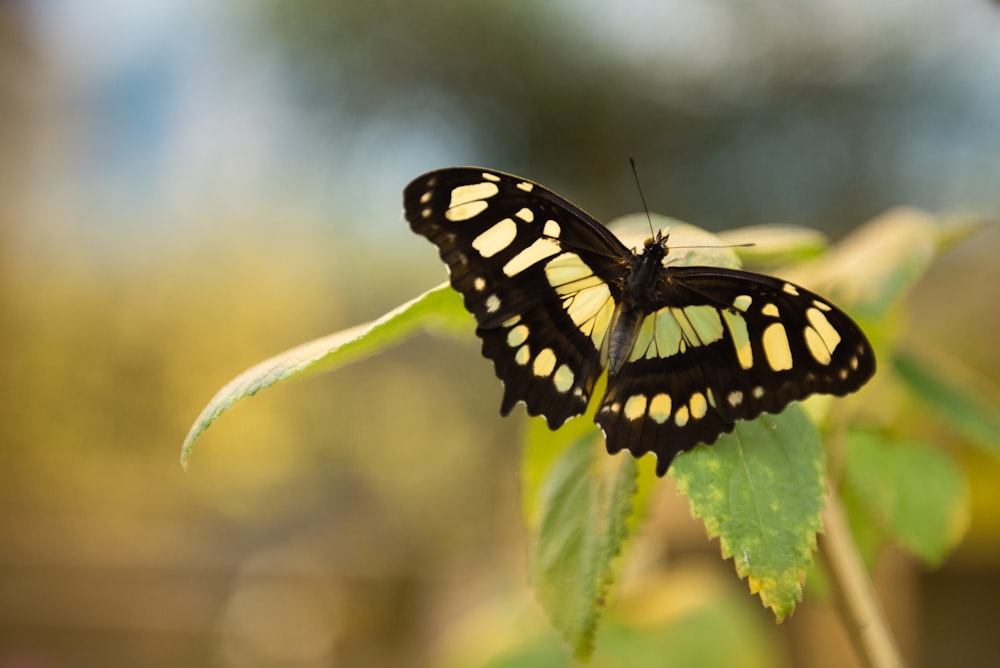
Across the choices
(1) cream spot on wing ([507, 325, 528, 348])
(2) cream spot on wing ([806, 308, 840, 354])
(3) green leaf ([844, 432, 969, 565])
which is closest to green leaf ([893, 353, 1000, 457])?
(3) green leaf ([844, 432, 969, 565])

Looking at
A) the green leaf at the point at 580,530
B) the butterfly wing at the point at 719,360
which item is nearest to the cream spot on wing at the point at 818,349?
the butterfly wing at the point at 719,360

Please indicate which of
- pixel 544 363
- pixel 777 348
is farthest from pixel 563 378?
pixel 777 348

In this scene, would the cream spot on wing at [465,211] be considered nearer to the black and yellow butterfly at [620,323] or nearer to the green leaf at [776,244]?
the black and yellow butterfly at [620,323]

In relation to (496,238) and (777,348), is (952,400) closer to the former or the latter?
(777,348)

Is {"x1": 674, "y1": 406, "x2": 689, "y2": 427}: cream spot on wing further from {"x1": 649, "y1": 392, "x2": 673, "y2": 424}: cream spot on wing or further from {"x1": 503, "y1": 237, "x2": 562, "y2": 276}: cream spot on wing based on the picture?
{"x1": 503, "y1": 237, "x2": 562, "y2": 276}: cream spot on wing

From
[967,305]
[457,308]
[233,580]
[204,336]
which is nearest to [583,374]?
[457,308]
